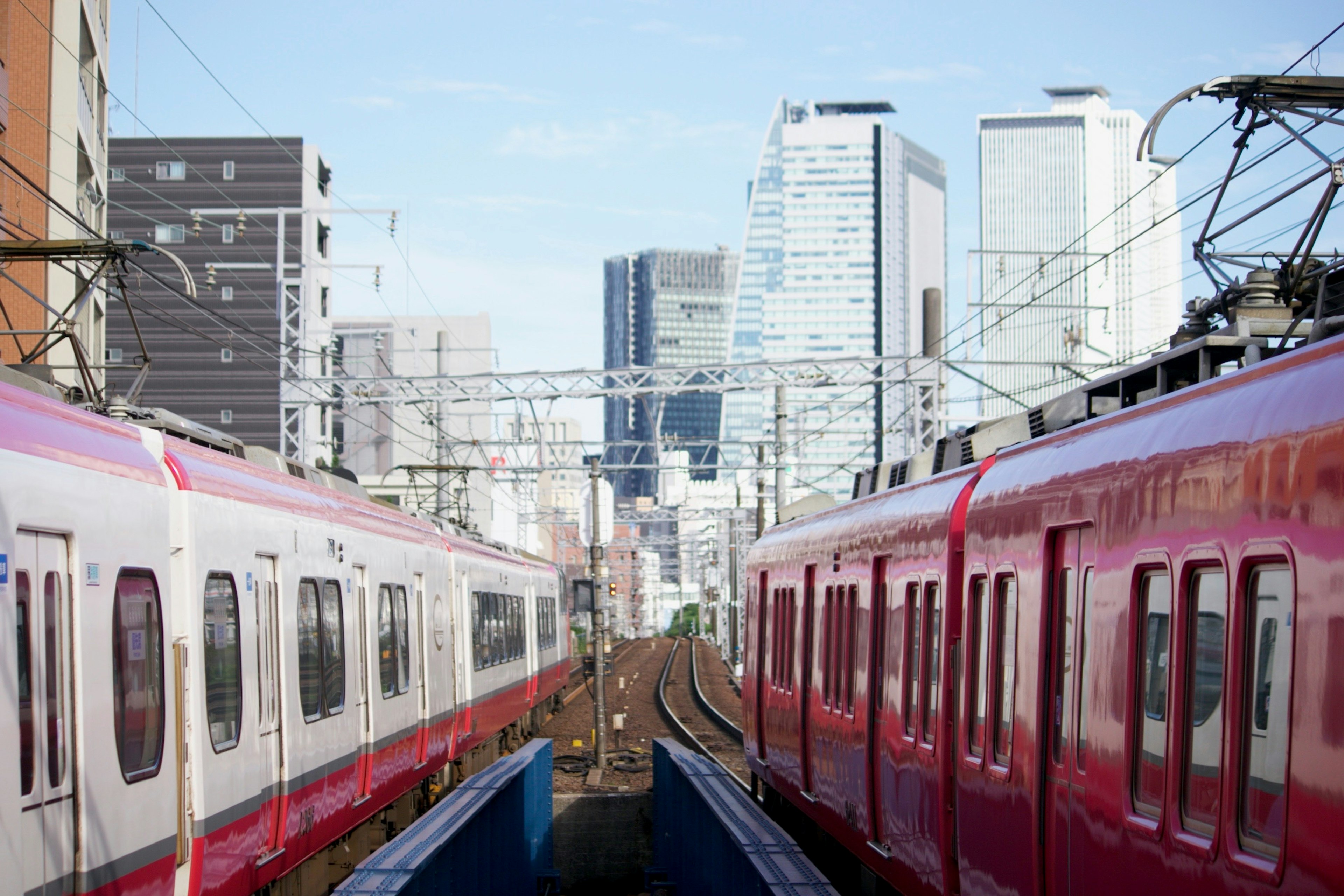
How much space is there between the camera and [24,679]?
17.1 feet

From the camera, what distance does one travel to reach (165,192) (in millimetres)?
66125

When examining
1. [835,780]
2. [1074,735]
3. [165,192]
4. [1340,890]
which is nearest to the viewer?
[1340,890]

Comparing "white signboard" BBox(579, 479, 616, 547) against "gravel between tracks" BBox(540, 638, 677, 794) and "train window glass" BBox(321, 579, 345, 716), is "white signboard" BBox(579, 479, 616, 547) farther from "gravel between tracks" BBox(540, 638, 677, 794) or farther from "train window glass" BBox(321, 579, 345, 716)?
"train window glass" BBox(321, 579, 345, 716)

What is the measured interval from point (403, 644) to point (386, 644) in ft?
2.27

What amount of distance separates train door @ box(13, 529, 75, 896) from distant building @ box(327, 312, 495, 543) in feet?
91.4

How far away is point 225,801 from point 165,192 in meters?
63.6

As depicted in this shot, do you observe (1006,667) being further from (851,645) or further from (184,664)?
(184,664)

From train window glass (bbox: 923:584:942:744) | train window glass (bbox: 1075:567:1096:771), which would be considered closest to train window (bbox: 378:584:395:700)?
train window glass (bbox: 923:584:942:744)

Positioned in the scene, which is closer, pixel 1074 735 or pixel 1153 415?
pixel 1153 415

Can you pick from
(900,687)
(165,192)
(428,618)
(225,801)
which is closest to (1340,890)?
(900,687)

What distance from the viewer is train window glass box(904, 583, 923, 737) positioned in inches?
320

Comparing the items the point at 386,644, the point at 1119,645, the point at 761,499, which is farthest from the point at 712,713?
the point at 1119,645

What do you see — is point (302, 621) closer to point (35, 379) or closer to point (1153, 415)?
point (35, 379)

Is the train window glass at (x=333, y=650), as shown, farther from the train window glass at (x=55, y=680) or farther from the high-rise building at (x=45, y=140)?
the high-rise building at (x=45, y=140)
